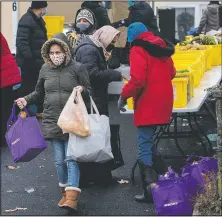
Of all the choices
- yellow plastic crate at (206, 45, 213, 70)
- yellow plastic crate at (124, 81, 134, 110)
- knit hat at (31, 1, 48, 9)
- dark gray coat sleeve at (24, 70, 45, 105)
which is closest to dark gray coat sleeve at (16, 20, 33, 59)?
knit hat at (31, 1, 48, 9)

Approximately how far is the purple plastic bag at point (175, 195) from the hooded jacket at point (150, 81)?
3.18 ft

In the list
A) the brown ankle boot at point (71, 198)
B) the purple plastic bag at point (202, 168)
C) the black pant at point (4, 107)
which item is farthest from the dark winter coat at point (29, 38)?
the purple plastic bag at point (202, 168)

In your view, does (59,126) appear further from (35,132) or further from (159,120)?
(159,120)

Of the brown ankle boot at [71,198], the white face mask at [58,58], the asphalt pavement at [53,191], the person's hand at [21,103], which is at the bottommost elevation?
the asphalt pavement at [53,191]

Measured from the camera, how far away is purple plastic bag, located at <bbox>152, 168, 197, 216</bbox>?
609 cm

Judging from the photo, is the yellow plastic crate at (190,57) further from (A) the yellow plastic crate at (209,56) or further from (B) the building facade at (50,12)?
(B) the building facade at (50,12)

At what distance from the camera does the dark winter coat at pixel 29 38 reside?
37.1 feet

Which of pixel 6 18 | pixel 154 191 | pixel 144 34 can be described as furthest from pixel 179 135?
pixel 6 18

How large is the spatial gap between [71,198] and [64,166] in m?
0.38

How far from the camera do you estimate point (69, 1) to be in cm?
1603

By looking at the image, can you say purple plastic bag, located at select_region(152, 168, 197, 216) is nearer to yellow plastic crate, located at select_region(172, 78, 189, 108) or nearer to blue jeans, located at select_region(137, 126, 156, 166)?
blue jeans, located at select_region(137, 126, 156, 166)

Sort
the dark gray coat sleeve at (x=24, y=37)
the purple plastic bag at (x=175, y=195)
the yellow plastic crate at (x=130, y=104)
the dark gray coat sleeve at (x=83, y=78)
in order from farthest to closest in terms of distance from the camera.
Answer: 1. the dark gray coat sleeve at (x=24, y=37)
2. the yellow plastic crate at (x=130, y=104)
3. the dark gray coat sleeve at (x=83, y=78)
4. the purple plastic bag at (x=175, y=195)

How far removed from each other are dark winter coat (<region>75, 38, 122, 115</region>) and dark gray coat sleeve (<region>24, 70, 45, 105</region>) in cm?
52

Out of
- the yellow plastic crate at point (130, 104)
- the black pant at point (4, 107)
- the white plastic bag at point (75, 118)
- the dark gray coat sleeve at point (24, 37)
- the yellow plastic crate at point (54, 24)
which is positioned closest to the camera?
the white plastic bag at point (75, 118)
